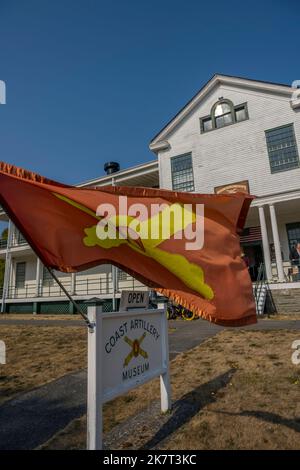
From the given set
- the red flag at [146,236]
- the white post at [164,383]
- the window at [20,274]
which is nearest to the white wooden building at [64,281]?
the window at [20,274]

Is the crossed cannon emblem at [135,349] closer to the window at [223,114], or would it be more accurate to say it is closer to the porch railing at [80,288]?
the porch railing at [80,288]

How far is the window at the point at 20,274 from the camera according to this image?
90.2ft

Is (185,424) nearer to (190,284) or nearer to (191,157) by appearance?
(190,284)

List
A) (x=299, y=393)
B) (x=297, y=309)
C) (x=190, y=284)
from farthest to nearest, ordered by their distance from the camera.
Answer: (x=297, y=309), (x=299, y=393), (x=190, y=284)

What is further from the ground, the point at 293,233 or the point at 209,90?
the point at 209,90

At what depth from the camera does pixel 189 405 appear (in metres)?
4.13

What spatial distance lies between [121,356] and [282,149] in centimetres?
1630

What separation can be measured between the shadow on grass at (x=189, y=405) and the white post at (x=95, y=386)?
0.65m

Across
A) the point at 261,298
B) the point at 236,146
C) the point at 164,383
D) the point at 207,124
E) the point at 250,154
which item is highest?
the point at 207,124

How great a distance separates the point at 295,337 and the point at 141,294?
215 inches

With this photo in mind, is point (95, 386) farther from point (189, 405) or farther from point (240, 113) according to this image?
point (240, 113)

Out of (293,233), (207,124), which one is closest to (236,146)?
(207,124)

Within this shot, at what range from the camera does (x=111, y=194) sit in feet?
11.1
